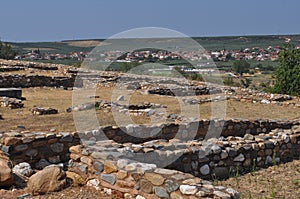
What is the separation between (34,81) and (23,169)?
47.3 ft

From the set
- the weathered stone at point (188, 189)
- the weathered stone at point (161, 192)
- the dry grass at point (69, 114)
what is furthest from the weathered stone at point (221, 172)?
the dry grass at point (69, 114)

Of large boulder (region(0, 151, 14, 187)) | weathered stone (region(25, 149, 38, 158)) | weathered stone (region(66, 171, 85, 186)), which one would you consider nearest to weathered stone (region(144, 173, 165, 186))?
weathered stone (region(66, 171, 85, 186))

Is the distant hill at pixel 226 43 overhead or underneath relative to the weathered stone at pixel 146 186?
overhead

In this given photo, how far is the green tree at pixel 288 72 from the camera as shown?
2141cm

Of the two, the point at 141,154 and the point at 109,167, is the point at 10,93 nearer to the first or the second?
the point at 141,154

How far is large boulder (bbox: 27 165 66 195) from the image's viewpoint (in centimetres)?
544

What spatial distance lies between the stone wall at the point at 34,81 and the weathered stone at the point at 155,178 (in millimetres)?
15265

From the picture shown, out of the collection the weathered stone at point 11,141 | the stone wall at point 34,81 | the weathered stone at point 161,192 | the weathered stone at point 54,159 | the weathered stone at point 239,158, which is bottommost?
the weathered stone at point 239,158

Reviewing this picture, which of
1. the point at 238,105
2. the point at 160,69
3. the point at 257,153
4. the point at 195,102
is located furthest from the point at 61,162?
the point at 160,69

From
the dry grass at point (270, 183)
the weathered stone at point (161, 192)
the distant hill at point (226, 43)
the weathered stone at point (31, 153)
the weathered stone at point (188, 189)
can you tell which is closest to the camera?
the weathered stone at point (188, 189)

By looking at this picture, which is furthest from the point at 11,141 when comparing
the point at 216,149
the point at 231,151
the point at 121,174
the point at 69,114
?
the point at 69,114

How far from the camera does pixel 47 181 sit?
552 centimetres

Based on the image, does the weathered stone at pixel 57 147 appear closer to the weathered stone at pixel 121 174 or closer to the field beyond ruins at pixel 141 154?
the field beyond ruins at pixel 141 154

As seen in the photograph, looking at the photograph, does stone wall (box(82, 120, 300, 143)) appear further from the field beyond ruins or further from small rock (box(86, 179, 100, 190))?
small rock (box(86, 179, 100, 190))
